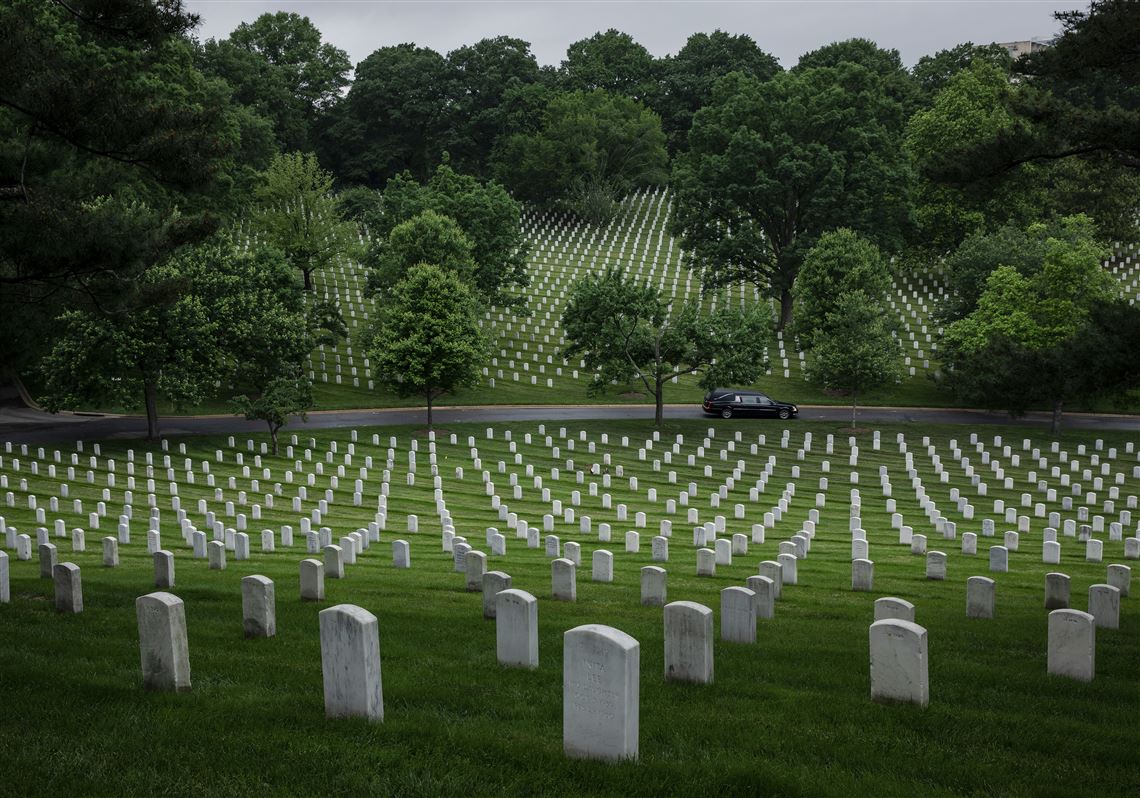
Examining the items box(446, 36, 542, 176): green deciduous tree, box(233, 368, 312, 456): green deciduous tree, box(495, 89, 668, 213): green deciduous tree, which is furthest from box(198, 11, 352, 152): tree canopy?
box(233, 368, 312, 456): green deciduous tree

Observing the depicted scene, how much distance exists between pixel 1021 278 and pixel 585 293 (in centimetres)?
1927

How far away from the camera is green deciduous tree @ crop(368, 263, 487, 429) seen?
38031 millimetres

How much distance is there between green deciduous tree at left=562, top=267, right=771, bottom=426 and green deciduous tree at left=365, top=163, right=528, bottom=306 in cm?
1018

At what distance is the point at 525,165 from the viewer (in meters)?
80.0

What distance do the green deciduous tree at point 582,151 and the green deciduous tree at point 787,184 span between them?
25266 millimetres

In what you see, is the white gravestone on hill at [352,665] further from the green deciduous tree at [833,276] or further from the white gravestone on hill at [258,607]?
the green deciduous tree at [833,276]

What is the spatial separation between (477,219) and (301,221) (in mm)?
9531

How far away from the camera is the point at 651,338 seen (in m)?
39.4

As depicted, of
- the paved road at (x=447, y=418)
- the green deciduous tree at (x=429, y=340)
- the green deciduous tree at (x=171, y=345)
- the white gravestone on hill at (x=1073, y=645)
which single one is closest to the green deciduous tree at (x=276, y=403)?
the green deciduous tree at (x=171, y=345)

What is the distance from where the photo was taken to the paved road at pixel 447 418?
36.2m

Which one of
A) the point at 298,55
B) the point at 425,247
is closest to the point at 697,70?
the point at 298,55

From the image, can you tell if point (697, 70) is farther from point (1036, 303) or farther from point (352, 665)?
point (352, 665)

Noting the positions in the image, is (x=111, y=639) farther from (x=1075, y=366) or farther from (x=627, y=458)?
(x=627, y=458)

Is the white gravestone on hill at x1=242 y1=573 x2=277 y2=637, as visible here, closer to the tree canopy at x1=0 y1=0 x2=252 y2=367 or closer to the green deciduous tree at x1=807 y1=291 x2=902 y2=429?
the tree canopy at x1=0 y1=0 x2=252 y2=367
